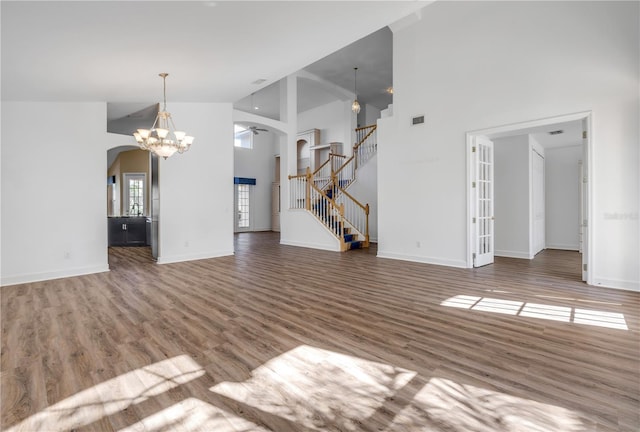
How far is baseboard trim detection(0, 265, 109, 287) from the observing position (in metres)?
4.98

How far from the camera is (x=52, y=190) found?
5352 mm

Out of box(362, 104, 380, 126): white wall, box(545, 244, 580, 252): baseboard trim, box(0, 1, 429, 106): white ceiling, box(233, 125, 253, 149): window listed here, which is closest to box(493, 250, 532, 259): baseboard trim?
box(545, 244, 580, 252): baseboard trim

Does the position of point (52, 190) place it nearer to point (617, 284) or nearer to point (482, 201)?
point (482, 201)

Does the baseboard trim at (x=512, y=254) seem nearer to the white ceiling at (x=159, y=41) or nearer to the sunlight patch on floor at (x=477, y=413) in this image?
the white ceiling at (x=159, y=41)

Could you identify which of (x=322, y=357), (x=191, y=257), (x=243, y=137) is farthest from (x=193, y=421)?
(x=243, y=137)

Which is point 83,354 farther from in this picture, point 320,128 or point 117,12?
point 320,128

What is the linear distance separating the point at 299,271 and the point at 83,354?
3555mm

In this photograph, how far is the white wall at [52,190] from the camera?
4984 mm

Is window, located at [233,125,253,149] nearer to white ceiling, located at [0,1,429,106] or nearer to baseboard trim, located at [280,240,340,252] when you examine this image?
baseboard trim, located at [280,240,340,252]

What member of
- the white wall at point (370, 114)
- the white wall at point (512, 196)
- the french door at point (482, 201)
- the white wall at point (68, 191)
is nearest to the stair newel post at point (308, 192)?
the white wall at point (68, 191)

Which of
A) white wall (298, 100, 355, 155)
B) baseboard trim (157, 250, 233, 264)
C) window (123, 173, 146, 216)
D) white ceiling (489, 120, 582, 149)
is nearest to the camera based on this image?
white ceiling (489, 120, 582, 149)

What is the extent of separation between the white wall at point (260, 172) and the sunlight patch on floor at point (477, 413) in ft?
→ 44.5

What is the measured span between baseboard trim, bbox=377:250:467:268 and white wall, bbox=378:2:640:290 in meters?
0.02

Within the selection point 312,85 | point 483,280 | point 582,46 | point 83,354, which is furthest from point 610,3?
point 312,85
